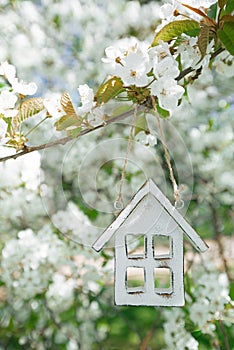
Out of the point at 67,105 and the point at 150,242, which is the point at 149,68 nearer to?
the point at 67,105

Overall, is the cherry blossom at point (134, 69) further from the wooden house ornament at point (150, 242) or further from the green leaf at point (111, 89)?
the wooden house ornament at point (150, 242)

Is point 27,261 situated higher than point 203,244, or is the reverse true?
point 27,261

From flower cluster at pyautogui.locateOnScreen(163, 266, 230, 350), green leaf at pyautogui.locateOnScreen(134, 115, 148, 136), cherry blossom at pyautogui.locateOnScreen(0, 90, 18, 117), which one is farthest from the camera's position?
flower cluster at pyautogui.locateOnScreen(163, 266, 230, 350)

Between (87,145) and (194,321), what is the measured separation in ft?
3.55

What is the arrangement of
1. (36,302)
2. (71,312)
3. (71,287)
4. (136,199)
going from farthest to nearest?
(71,312) → (36,302) → (71,287) → (136,199)

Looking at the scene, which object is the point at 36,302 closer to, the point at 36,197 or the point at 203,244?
the point at 36,197

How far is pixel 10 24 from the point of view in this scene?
118 inches

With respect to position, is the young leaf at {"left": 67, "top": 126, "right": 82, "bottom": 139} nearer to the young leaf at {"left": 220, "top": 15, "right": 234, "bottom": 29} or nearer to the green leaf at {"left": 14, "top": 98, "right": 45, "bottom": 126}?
the green leaf at {"left": 14, "top": 98, "right": 45, "bottom": 126}

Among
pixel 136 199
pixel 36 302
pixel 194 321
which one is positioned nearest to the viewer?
pixel 136 199

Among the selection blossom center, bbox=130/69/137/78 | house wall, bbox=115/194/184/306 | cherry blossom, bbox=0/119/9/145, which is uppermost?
blossom center, bbox=130/69/137/78

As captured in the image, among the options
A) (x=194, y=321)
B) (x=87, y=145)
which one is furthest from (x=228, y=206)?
(x=194, y=321)

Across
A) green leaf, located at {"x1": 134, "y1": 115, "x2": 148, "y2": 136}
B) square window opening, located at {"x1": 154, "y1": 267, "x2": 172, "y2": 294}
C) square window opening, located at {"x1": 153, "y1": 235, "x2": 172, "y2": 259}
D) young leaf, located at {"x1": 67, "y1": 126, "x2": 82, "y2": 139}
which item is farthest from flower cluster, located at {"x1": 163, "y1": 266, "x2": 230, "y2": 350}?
young leaf, located at {"x1": 67, "y1": 126, "x2": 82, "y2": 139}

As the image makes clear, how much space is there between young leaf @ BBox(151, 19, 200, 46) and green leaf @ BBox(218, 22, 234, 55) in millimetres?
36

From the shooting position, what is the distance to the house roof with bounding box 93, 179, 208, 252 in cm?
85
